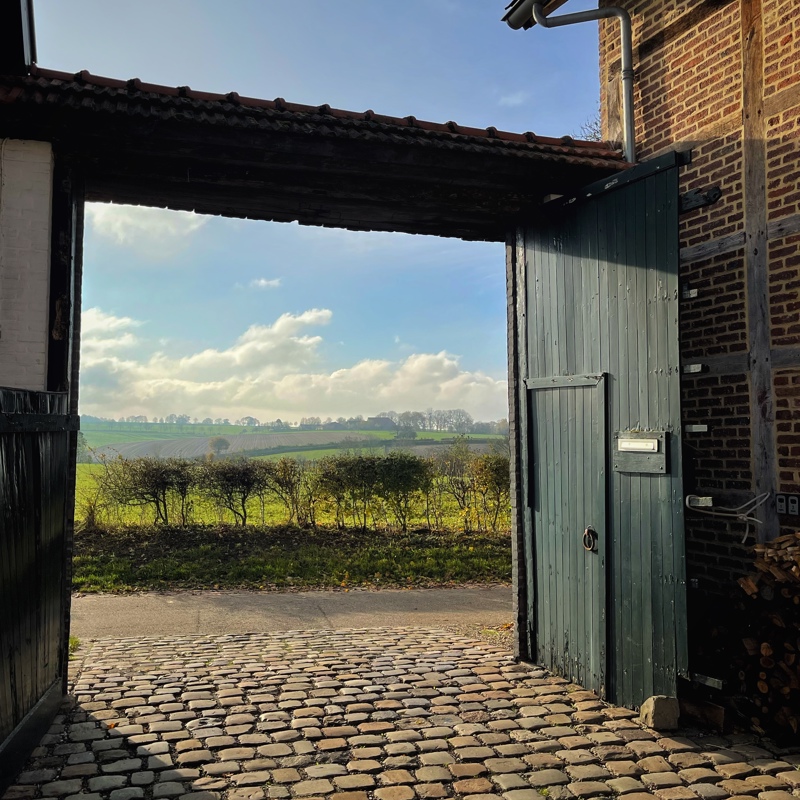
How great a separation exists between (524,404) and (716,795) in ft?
10.8

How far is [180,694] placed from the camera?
206 inches

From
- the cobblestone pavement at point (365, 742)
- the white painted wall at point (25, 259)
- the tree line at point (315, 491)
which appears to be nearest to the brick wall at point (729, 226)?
the cobblestone pavement at point (365, 742)

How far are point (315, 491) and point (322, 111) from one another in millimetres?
10289

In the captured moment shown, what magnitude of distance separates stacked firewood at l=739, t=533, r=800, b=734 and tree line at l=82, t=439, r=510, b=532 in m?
10.2

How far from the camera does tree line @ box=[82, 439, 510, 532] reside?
13844 mm

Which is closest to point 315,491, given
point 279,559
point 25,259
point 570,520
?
point 279,559

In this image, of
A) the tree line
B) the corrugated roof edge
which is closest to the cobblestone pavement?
the corrugated roof edge

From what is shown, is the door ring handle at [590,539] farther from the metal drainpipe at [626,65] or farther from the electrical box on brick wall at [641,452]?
the metal drainpipe at [626,65]

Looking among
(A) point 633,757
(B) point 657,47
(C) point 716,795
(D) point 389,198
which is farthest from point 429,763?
(B) point 657,47

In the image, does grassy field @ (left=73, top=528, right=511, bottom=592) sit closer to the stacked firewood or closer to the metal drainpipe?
the stacked firewood

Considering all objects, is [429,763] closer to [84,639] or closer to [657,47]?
[84,639]

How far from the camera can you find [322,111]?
521cm

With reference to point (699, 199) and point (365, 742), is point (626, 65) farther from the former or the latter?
point (365, 742)

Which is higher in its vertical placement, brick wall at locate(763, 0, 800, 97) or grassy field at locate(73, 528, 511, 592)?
brick wall at locate(763, 0, 800, 97)
